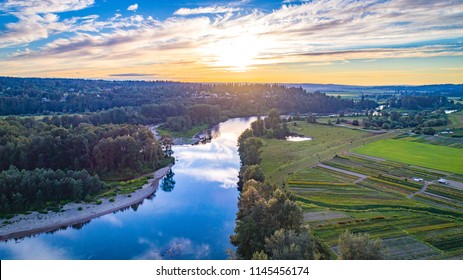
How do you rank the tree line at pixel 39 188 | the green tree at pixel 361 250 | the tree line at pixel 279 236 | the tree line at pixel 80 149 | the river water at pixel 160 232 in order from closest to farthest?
the green tree at pixel 361 250 < the tree line at pixel 279 236 < the river water at pixel 160 232 < the tree line at pixel 39 188 < the tree line at pixel 80 149

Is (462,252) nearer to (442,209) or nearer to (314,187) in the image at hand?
(442,209)

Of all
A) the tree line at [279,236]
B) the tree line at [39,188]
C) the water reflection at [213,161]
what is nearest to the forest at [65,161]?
the tree line at [39,188]

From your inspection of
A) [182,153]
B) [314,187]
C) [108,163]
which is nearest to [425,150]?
[314,187]

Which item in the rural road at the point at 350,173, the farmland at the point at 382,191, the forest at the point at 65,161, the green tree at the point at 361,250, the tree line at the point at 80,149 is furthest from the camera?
the tree line at the point at 80,149

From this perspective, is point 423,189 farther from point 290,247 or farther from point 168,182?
point 168,182

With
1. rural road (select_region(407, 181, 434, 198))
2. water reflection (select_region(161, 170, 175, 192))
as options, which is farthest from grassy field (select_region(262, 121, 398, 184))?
Result: rural road (select_region(407, 181, 434, 198))

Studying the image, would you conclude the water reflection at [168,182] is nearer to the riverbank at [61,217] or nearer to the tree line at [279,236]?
the riverbank at [61,217]
